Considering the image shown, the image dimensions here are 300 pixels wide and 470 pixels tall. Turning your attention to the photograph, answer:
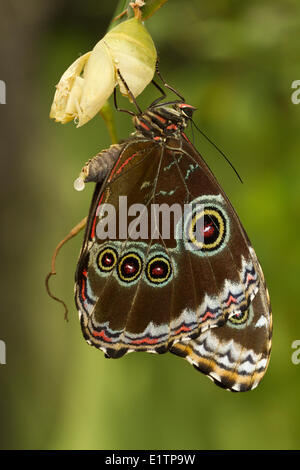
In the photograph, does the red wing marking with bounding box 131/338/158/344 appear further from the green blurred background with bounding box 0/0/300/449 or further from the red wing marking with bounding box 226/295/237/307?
the green blurred background with bounding box 0/0/300/449

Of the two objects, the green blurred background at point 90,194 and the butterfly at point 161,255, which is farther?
the green blurred background at point 90,194

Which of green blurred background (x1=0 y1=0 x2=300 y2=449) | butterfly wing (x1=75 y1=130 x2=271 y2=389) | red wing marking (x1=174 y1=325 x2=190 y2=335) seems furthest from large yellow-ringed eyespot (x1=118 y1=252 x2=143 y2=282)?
green blurred background (x1=0 y1=0 x2=300 y2=449)

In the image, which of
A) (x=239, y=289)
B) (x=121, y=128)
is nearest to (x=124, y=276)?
(x=239, y=289)

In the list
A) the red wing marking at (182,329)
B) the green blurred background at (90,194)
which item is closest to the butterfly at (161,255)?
the red wing marking at (182,329)

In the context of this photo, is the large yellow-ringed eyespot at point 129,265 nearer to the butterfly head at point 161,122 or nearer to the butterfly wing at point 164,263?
the butterfly wing at point 164,263

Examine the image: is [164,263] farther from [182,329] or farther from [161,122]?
[161,122]

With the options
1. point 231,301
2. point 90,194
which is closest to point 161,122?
point 231,301
